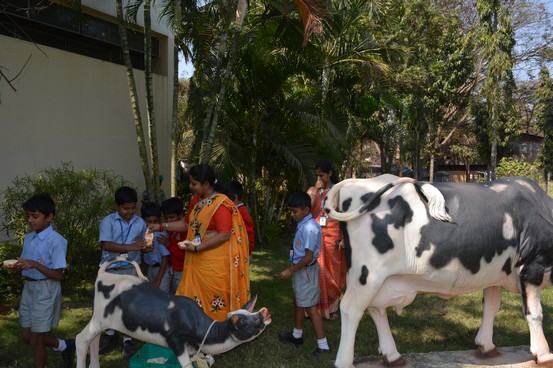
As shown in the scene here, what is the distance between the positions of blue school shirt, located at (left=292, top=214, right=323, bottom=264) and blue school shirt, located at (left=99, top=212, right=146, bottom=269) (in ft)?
4.16

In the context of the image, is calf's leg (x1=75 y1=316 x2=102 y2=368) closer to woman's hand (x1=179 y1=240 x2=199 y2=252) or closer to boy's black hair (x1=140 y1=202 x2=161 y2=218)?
woman's hand (x1=179 y1=240 x2=199 y2=252)

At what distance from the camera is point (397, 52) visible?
9812mm

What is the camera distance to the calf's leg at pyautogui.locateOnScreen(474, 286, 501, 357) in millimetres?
4016

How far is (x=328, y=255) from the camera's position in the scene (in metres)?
4.79

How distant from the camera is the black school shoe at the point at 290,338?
4.41 meters

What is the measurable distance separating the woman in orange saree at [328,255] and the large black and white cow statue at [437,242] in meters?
0.99

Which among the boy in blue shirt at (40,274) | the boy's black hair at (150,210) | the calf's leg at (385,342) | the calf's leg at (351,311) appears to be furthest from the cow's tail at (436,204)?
the boy in blue shirt at (40,274)

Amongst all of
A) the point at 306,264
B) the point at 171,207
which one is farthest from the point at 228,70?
the point at 306,264

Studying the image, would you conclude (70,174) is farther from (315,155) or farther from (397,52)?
(397,52)

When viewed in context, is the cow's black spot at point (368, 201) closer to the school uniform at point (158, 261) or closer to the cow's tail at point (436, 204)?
the cow's tail at point (436, 204)

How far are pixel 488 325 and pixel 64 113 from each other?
22.3 feet

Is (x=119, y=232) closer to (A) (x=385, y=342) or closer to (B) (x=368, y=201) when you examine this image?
(B) (x=368, y=201)

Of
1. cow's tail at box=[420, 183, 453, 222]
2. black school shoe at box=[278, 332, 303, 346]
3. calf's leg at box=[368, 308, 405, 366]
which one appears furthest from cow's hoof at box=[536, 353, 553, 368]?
black school shoe at box=[278, 332, 303, 346]

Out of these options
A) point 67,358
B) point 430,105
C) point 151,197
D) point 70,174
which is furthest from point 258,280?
point 430,105
